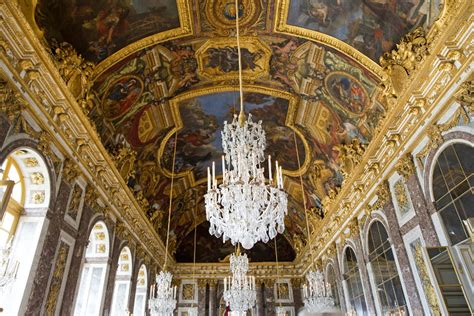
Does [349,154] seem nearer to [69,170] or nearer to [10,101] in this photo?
[69,170]

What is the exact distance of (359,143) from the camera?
1039 cm

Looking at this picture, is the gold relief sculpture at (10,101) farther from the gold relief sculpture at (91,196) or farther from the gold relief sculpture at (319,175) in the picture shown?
the gold relief sculpture at (319,175)

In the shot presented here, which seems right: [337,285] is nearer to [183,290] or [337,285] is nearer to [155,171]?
[155,171]

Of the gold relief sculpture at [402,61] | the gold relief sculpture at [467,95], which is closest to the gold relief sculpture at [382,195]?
the gold relief sculpture at [402,61]

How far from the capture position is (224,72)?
11.2 metres

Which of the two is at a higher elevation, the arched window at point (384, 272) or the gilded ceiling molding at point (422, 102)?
the gilded ceiling molding at point (422, 102)

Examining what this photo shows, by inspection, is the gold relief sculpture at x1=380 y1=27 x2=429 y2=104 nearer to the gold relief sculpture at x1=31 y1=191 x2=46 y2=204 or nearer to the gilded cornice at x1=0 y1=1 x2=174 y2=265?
the gilded cornice at x1=0 y1=1 x2=174 y2=265

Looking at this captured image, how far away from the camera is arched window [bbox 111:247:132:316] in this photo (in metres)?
12.1

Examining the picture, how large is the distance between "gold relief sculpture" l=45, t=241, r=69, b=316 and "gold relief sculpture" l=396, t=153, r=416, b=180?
310 inches

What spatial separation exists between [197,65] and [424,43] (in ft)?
21.1

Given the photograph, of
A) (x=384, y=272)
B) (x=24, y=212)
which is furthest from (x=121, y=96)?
(x=384, y=272)

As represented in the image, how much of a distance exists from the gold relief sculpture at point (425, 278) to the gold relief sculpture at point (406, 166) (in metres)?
1.48

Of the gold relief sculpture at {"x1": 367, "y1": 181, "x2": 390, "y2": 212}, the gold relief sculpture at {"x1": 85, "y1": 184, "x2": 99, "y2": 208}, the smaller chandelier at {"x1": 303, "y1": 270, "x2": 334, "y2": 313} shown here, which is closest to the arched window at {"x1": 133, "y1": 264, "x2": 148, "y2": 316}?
the gold relief sculpture at {"x1": 85, "y1": 184, "x2": 99, "y2": 208}

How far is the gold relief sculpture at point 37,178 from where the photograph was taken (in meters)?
6.92
